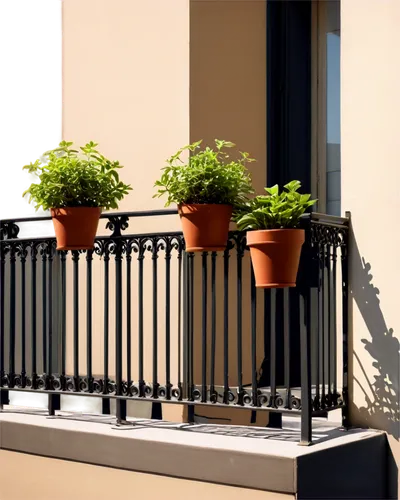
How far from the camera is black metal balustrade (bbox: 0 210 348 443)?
17.6ft

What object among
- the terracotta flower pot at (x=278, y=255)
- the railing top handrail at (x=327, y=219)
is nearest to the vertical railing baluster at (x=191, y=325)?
the terracotta flower pot at (x=278, y=255)

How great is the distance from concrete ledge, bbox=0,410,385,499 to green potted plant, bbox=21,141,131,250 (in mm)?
1200

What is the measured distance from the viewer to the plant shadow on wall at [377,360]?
5465 mm

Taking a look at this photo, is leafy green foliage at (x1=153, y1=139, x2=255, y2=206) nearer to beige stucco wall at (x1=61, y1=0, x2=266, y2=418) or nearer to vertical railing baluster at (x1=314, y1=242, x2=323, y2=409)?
vertical railing baluster at (x1=314, y1=242, x2=323, y2=409)

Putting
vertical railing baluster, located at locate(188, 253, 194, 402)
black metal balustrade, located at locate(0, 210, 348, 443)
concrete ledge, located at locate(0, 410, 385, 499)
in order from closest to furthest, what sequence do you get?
concrete ledge, located at locate(0, 410, 385, 499) → black metal balustrade, located at locate(0, 210, 348, 443) → vertical railing baluster, located at locate(188, 253, 194, 402)

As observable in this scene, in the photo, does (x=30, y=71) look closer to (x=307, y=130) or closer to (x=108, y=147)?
(x=108, y=147)

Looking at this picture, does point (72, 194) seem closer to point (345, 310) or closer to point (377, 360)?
point (345, 310)

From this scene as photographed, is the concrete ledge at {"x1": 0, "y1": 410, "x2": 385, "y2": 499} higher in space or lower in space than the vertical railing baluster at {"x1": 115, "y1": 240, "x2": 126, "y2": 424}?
lower

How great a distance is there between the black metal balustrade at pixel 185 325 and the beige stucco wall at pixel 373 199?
4.7 inches

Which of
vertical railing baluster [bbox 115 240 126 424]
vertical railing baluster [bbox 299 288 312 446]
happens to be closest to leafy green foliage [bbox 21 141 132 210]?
vertical railing baluster [bbox 115 240 126 424]

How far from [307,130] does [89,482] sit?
10.5 feet

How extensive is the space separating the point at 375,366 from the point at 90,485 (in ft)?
6.13

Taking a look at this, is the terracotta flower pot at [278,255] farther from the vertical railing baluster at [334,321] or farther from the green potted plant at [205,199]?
the vertical railing baluster at [334,321]

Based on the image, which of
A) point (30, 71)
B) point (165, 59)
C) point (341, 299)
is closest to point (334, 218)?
point (341, 299)
